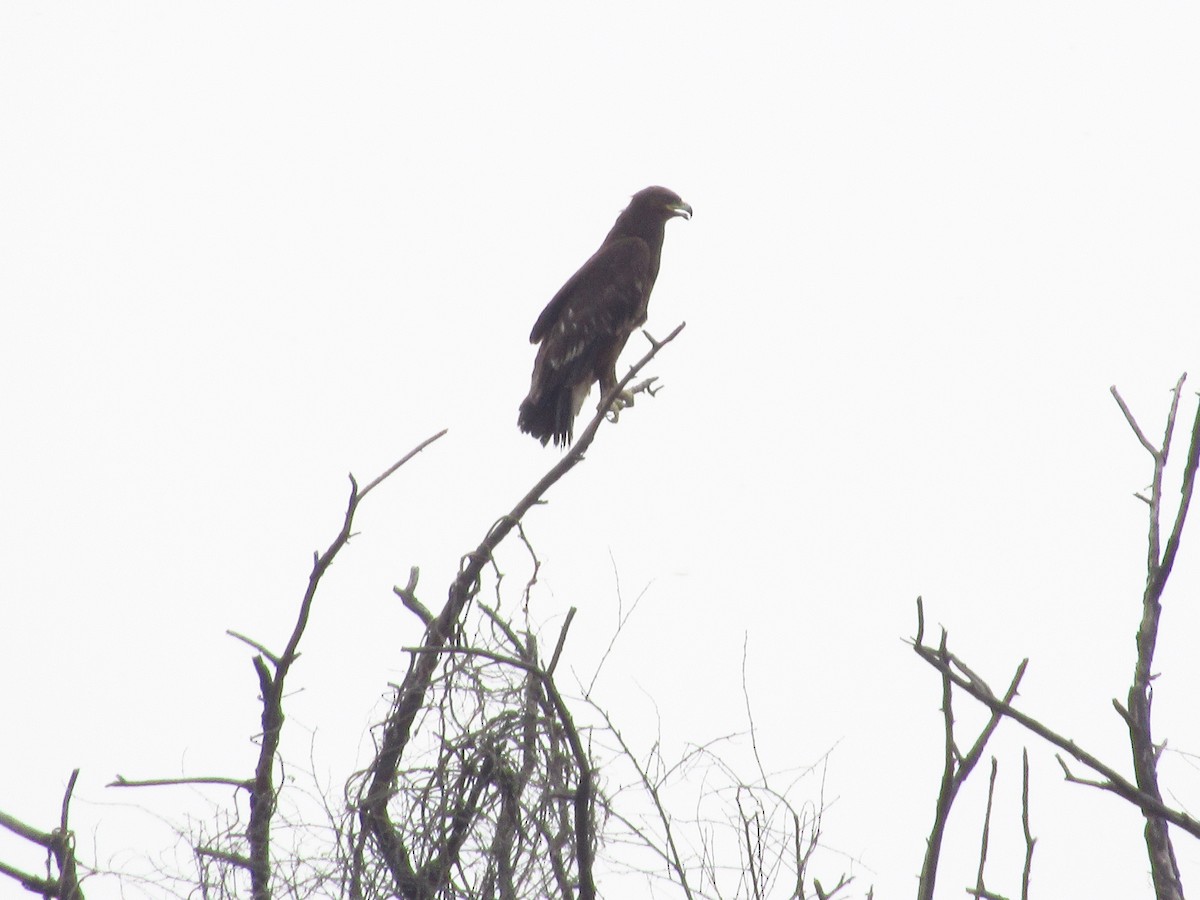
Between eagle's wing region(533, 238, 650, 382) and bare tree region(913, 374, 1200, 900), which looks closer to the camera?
bare tree region(913, 374, 1200, 900)

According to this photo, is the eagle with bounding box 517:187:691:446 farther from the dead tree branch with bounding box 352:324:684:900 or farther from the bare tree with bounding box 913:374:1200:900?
the bare tree with bounding box 913:374:1200:900

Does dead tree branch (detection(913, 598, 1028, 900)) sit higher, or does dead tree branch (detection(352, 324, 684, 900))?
dead tree branch (detection(352, 324, 684, 900))

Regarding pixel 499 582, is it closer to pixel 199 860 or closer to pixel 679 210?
pixel 199 860

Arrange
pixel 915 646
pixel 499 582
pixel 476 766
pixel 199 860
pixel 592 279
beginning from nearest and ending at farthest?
pixel 915 646
pixel 476 766
pixel 199 860
pixel 499 582
pixel 592 279

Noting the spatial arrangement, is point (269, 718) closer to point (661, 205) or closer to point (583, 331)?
point (583, 331)

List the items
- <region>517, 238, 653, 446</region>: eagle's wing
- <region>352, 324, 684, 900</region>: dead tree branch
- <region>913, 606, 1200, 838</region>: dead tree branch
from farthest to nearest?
<region>517, 238, 653, 446</region>: eagle's wing < <region>352, 324, 684, 900</region>: dead tree branch < <region>913, 606, 1200, 838</region>: dead tree branch

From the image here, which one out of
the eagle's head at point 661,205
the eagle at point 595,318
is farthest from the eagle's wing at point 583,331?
the eagle's head at point 661,205

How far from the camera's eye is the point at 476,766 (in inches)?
114

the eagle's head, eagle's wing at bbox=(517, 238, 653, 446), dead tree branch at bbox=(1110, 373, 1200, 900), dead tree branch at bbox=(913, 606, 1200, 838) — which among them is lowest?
dead tree branch at bbox=(913, 606, 1200, 838)

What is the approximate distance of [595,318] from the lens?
664 cm

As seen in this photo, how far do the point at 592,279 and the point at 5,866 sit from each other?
186 inches

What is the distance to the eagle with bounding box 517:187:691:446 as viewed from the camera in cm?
637

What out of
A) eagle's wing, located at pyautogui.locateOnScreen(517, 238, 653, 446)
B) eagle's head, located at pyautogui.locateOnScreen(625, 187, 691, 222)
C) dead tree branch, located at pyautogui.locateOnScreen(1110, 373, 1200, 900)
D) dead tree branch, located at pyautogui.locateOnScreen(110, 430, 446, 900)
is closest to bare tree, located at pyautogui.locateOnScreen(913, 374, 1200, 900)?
A: dead tree branch, located at pyautogui.locateOnScreen(1110, 373, 1200, 900)

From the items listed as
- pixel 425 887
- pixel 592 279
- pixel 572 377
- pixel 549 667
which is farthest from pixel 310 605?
pixel 592 279
